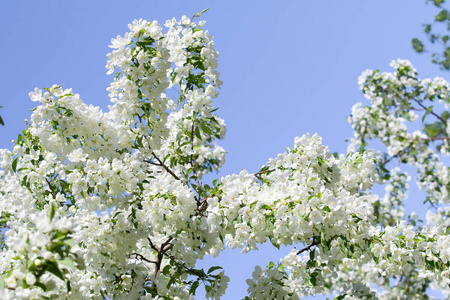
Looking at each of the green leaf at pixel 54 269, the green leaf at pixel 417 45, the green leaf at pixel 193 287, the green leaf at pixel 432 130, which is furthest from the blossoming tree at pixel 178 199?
the green leaf at pixel 417 45

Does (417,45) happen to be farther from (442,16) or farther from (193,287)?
(193,287)

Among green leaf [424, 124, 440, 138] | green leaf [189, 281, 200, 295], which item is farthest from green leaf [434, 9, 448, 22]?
green leaf [189, 281, 200, 295]

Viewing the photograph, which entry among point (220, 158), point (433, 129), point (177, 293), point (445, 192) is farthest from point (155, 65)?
point (445, 192)

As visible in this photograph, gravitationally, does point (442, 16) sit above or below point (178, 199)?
above

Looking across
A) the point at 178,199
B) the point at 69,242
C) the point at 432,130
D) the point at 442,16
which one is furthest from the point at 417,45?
the point at 69,242

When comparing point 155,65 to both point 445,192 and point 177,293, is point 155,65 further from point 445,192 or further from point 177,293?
point 445,192

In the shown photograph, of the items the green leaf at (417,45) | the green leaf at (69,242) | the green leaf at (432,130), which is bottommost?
the green leaf at (69,242)

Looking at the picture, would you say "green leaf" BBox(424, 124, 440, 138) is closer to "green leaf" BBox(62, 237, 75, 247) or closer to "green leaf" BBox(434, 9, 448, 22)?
"green leaf" BBox(434, 9, 448, 22)

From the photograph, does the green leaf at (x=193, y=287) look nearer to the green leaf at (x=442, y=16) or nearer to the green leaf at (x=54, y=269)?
the green leaf at (x=54, y=269)

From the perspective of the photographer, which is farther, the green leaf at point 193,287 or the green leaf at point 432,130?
the green leaf at point 432,130

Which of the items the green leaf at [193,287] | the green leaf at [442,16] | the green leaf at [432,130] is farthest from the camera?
the green leaf at [442,16]

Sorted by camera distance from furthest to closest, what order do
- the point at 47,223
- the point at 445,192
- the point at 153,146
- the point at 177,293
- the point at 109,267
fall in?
the point at 445,192
the point at 153,146
the point at 177,293
the point at 109,267
the point at 47,223

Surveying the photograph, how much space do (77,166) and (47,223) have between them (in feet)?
6.05

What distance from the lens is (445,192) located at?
11594 millimetres
